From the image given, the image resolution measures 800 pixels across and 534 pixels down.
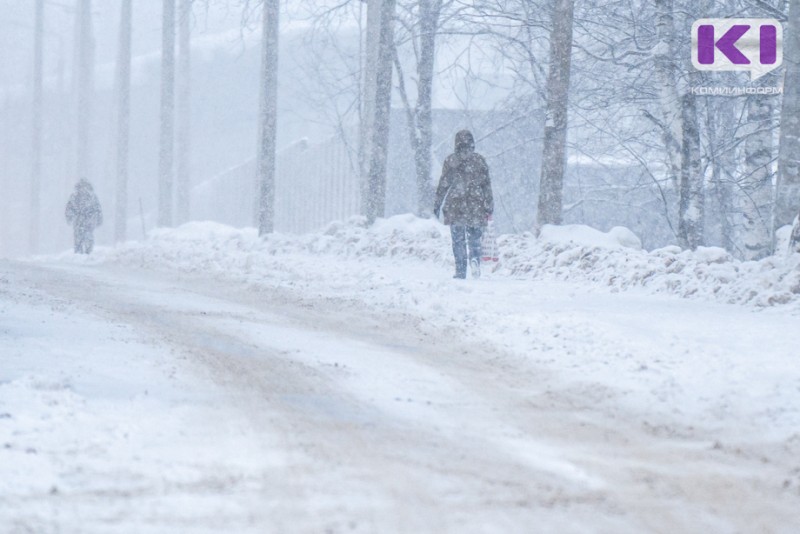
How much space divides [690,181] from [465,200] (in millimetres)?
3841

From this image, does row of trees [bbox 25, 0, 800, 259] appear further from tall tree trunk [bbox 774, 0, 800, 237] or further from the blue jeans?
the blue jeans

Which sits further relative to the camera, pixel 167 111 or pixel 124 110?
pixel 124 110

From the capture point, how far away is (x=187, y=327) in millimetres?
9156

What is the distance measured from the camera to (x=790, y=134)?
1290 cm

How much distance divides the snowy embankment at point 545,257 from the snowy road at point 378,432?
136 centimetres

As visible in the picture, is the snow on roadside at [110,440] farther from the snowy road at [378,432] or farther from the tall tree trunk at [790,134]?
the tall tree trunk at [790,134]

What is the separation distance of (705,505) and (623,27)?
1420 centimetres

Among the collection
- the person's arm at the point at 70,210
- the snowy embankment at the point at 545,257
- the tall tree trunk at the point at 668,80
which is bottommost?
the snowy embankment at the point at 545,257

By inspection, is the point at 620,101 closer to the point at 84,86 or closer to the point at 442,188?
the point at 442,188

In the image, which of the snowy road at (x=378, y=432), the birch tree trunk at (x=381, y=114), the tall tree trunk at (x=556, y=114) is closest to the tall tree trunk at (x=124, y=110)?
the birch tree trunk at (x=381, y=114)

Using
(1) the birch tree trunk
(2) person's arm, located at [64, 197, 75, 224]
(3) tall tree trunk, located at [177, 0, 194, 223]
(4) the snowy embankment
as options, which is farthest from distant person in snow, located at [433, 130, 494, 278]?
(3) tall tree trunk, located at [177, 0, 194, 223]

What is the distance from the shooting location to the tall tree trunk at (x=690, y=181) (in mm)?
15633

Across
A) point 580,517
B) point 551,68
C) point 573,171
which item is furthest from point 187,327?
point 573,171

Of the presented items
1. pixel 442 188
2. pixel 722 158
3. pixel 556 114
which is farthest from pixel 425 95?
pixel 442 188
